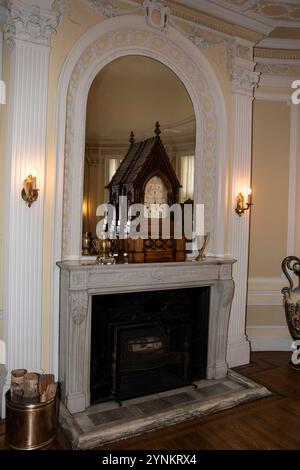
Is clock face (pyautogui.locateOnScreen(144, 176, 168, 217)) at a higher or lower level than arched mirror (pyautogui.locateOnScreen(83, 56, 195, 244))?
lower

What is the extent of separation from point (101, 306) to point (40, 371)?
74cm

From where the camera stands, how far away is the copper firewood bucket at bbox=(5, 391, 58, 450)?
8.68 ft

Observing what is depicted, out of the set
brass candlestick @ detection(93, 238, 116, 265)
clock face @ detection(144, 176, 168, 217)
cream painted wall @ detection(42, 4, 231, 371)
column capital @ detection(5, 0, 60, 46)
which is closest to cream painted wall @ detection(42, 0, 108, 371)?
cream painted wall @ detection(42, 4, 231, 371)

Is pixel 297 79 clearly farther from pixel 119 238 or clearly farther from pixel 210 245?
pixel 119 238

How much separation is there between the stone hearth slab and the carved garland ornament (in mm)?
1360

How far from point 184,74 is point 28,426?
11.4ft

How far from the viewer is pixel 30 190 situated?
302 centimetres

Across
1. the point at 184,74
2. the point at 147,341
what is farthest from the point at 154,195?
the point at 147,341

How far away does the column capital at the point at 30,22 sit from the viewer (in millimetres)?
2994

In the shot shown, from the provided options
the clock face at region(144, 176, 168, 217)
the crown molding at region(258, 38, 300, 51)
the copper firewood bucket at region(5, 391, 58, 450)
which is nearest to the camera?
the copper firewood bucket at region(5, 391, 58, 450)

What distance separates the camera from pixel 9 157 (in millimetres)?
3064

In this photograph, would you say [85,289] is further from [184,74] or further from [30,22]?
[184,74]

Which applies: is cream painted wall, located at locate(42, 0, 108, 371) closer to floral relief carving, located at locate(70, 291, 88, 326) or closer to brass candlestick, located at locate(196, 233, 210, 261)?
floral relief carving, located at locate(70, 291, 88, 326)

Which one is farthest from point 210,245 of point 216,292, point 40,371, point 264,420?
point 40,371
